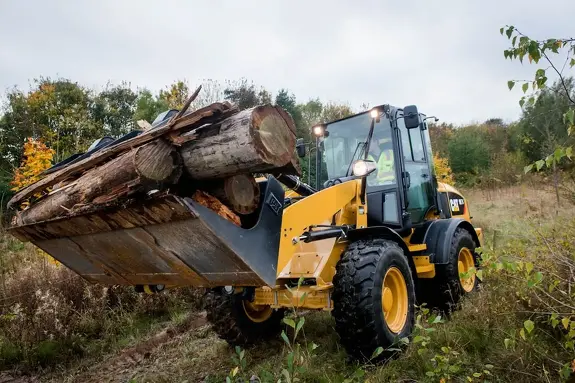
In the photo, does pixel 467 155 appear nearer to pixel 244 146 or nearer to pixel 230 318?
pixel 230 318

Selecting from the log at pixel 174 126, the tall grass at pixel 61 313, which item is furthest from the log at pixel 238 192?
the tall grass at pixel 61 313

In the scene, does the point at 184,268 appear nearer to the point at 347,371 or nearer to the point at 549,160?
the point at 347,371

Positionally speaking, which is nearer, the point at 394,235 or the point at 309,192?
the point at 394,235

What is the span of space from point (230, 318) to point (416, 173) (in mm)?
2816

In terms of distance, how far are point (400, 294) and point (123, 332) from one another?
4.40m

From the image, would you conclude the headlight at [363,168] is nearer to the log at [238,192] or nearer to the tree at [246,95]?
the log at [238,192]

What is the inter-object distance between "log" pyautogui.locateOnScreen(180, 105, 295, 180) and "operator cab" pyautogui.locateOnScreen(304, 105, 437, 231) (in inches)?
90.8

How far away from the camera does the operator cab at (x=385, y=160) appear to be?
5227mm

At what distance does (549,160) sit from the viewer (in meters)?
2.35

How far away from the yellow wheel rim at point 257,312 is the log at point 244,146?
2.42m

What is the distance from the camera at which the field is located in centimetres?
319

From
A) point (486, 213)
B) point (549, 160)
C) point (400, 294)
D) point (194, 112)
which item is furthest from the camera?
point (486, 213)

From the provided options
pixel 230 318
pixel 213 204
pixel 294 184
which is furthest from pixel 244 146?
pixel 230 318

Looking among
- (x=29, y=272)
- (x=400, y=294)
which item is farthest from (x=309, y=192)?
(x=29, y=272)
